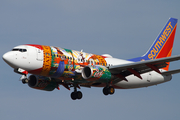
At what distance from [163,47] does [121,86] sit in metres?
10.7

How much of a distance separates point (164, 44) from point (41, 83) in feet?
64.7

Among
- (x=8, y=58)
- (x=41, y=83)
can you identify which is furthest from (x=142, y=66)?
(x=8, y=58)

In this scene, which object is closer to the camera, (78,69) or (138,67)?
(78,69)

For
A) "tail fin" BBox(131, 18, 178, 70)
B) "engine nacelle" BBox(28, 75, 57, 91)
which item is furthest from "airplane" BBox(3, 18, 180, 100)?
"tail fin" BBox(131, 18, 178, 70)

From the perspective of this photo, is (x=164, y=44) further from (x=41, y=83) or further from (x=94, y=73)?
(x=41, y=83)

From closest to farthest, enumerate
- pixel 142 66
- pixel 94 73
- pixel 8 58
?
1. pixel 8 58
2. pixel 94 73
3. pixel 142 66

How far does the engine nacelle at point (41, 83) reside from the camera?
43.2m

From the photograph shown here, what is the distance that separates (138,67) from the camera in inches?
1629

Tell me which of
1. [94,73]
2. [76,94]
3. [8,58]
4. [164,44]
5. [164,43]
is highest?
[164,43]

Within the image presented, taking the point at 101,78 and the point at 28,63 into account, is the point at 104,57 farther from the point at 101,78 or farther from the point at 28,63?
the point at 28,63

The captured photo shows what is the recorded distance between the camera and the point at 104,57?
44094 mm

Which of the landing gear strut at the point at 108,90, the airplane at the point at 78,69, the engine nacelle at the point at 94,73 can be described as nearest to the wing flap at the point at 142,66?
the airplane at the point at 78,69

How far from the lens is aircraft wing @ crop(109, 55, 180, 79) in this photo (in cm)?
3978

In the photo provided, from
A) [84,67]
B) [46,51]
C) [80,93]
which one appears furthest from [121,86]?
[46,51]
